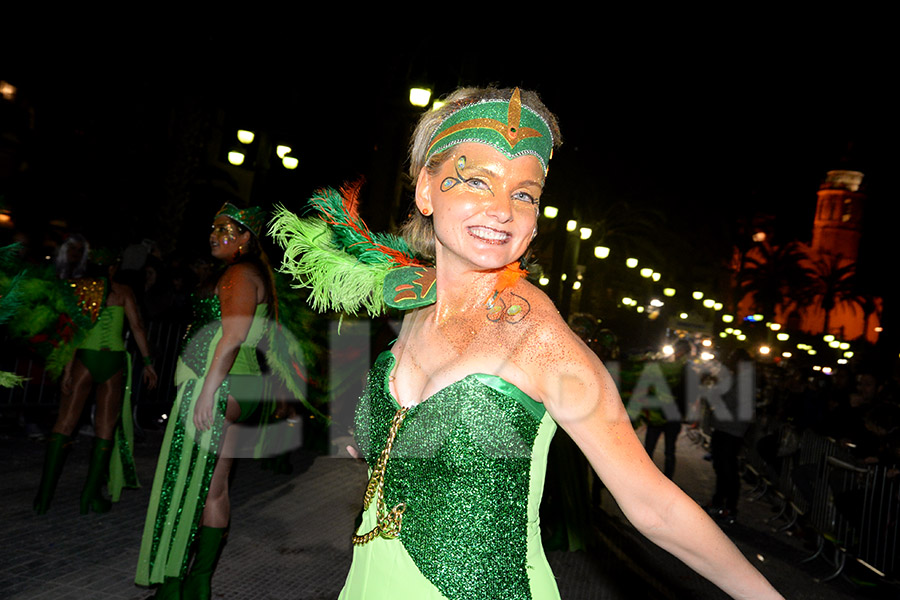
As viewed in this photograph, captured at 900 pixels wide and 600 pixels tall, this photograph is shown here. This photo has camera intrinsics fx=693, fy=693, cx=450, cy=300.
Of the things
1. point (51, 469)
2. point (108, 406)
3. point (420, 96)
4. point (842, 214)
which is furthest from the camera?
point (842, 214)

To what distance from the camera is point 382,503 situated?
1831 millimetres

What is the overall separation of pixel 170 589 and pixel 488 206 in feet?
11.3

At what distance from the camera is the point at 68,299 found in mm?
5656

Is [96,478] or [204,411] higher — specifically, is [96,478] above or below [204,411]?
below

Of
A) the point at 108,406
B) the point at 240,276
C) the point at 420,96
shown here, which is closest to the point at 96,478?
the point at 108,406

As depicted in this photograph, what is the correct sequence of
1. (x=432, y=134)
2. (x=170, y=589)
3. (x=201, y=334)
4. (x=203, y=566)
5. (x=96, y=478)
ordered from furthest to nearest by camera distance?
(x=96, y=478)
(x=201, y=334)
(x=203, y=566)
(x=170, y=589)
(x=432, y=134)

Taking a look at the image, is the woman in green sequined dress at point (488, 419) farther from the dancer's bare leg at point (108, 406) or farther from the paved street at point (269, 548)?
the dancer's bare leg at point (108, 406)

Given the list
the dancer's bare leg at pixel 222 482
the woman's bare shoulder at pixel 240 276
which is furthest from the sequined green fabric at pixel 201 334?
the dancer's bare leg at pixel 222 482

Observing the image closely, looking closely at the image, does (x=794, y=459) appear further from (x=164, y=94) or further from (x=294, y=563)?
(x=164, y=94)

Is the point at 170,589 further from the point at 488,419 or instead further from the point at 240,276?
the point at 488,419

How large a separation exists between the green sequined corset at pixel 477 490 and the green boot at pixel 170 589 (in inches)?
118

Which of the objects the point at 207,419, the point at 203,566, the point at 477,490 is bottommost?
the point at 203,566

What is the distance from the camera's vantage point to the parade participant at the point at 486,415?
1.53m

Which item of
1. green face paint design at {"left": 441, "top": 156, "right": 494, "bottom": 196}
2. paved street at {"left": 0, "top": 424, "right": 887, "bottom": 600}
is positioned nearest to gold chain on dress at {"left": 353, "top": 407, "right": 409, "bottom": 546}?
green face paint design at {"left": 441, "top": 156, "right": 494, "bottom": 196}
